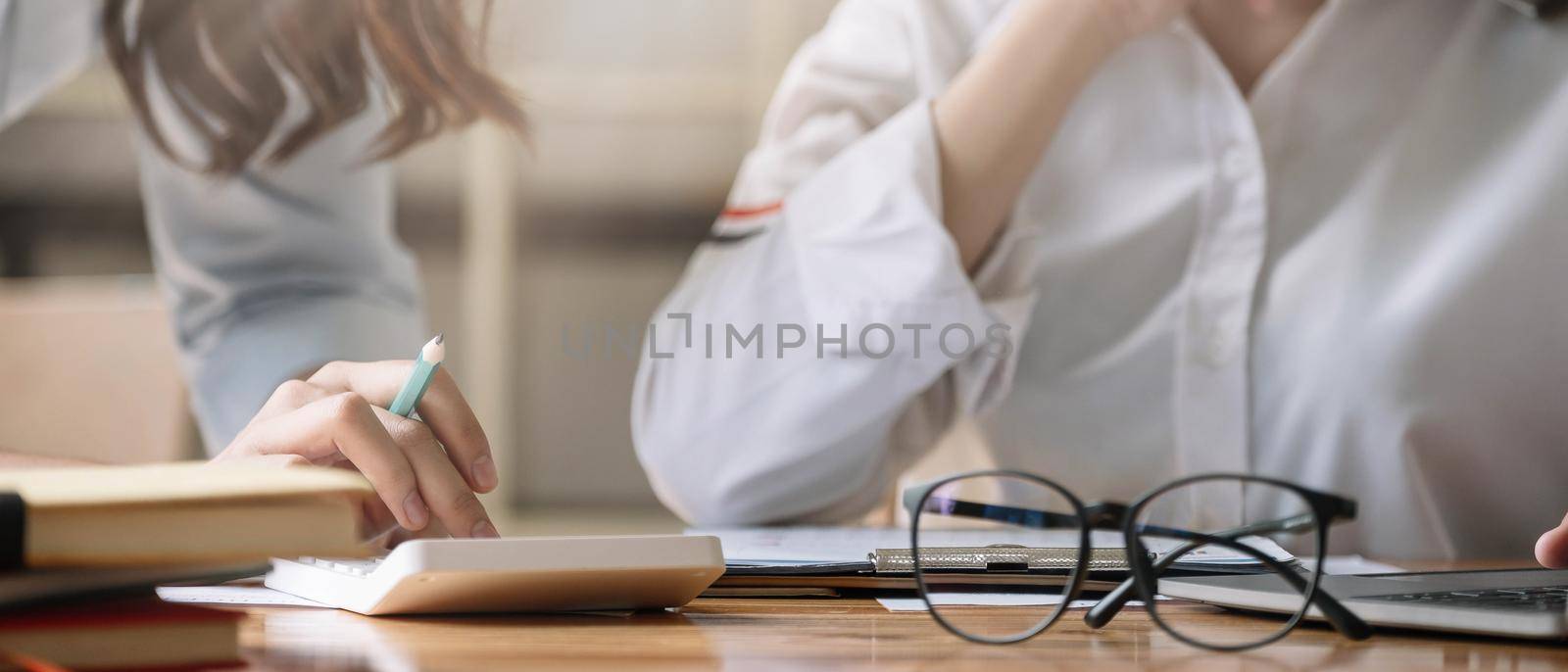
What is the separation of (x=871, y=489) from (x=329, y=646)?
0.54m

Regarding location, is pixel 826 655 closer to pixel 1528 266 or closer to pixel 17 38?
pixel 1528 266

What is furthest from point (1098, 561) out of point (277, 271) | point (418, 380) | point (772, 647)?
point (277, 271)

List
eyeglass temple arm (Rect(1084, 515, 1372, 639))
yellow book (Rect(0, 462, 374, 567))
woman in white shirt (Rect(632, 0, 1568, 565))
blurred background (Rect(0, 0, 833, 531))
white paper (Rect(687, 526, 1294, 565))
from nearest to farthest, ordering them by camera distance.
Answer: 1. yellow book (Rect(0, 462, 374, 567))
2. eyeglass temple arm (Rect(1084, 515, 1372, 639))
3. white paper (Rect(687, 526, 1294, 565))
4. woman in white shirt (Rect(632, 0, 1568, 565))
5. blurred background (Rect(0, 0, 833, 531))

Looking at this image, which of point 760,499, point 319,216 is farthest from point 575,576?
point 319,216

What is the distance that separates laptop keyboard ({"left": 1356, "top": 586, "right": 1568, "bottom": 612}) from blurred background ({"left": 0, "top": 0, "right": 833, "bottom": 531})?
173 cm

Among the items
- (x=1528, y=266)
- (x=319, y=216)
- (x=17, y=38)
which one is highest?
(x=17, y=38)

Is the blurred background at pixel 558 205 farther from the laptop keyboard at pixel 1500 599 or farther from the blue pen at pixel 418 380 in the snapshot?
the laptop keyboard at pixel 1500 599

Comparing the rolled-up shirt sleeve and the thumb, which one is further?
the rolled-up shirt sleeve

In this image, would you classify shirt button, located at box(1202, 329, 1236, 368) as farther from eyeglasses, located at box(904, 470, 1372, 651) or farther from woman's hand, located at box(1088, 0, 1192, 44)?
eyeglasses, located at box(904, 470, 1372, 651)

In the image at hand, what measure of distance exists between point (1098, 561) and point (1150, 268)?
0.43 metres

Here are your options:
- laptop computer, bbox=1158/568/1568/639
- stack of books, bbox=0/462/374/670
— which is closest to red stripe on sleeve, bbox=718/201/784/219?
laptop computer, bbox=1158/568/1568/639

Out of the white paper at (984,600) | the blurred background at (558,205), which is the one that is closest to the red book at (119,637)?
the white paper at (984,600)

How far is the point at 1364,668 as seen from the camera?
1.04 ft

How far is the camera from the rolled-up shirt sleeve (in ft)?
2.66
